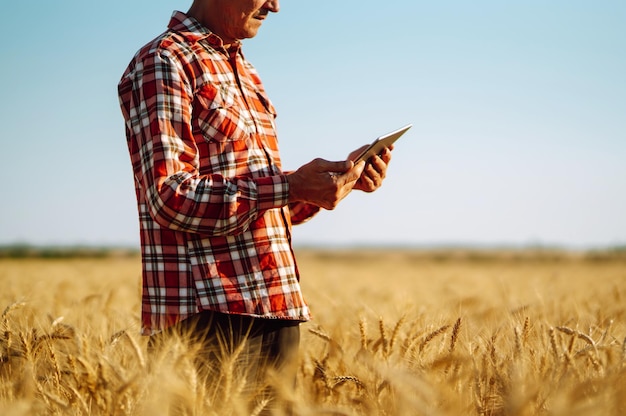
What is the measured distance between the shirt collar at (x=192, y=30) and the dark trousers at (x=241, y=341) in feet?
2.71

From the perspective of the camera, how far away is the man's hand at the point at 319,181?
1.84 metres

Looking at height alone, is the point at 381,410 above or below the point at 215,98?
below

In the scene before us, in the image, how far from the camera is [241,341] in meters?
1.89

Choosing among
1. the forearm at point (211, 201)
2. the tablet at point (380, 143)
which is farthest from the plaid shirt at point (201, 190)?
the tablet at point (380, 143)

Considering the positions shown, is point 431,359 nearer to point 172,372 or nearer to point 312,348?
point 312,348

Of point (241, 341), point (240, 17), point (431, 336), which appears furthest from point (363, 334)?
point (240, 17)

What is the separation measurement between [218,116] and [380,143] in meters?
0.50

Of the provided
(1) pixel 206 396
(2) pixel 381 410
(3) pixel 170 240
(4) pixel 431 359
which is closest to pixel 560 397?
(2) pixel 381 410

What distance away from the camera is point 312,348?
2773mm

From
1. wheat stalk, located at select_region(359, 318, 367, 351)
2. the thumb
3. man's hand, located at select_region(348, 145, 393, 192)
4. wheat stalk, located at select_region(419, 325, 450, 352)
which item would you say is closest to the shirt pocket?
the thumb

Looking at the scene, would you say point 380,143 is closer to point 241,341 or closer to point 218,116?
point 218,116

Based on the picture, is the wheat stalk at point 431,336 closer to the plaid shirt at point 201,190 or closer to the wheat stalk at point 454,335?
the wheat stalk at point 454,335

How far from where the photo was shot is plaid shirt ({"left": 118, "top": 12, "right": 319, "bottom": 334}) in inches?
70.2

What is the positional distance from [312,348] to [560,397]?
1370 millimetres
